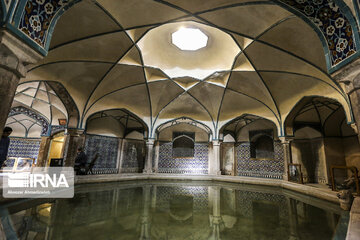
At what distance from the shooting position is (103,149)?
12.7 metres

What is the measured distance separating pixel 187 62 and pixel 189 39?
1.46 meters

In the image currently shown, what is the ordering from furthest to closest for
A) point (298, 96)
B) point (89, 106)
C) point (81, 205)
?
point (89, 106)
point (298, 96)
point (81, 205)

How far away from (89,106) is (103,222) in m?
7.72

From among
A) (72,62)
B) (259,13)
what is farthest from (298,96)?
(72,62)

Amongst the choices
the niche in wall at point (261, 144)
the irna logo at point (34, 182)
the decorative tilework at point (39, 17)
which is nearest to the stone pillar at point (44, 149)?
the irna logo at point (34, 182)

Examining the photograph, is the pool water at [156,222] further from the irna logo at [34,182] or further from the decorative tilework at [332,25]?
the decorative tilework at [332,25]

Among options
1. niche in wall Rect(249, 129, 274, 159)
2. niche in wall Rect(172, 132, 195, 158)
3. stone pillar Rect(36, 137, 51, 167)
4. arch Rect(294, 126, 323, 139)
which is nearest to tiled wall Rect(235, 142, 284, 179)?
niche in wall Rect(249, 129, 274, 159)

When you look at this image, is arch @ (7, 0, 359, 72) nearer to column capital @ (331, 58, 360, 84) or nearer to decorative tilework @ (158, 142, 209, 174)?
column capital @ (331, 58, 360, 84)

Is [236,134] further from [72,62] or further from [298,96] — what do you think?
[72,62]

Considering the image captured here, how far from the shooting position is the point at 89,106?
9.55 metres

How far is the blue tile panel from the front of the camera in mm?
13414

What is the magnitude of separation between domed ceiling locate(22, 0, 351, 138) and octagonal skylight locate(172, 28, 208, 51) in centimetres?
22

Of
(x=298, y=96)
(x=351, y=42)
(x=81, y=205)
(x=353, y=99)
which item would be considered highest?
(x=298, y=96)

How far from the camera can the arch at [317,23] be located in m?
2.56
